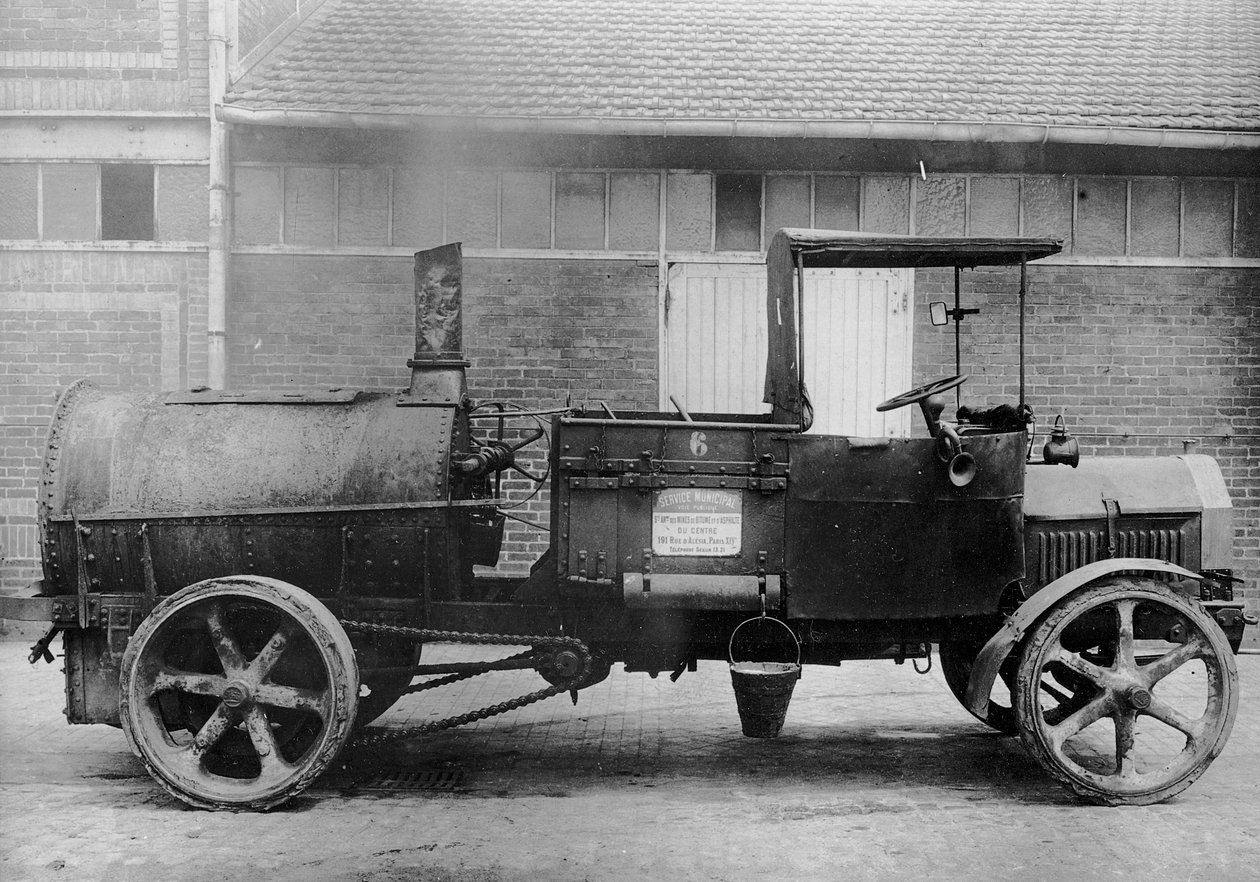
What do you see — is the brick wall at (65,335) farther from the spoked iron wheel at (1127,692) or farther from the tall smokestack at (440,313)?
the spoked iron wheel at (1127,692)

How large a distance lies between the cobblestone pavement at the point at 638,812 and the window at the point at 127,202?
12.4 feet

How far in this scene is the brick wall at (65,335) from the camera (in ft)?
27.7

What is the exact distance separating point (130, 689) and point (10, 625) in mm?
4773

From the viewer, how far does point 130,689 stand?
4.59 m

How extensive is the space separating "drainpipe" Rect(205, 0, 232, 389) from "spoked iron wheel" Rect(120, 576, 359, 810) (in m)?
4.00

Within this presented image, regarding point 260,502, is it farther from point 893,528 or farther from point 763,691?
point 893,528

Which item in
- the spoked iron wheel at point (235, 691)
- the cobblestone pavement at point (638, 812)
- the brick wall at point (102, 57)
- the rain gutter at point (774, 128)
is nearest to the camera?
the cobblestone pavement at point (638, 812)

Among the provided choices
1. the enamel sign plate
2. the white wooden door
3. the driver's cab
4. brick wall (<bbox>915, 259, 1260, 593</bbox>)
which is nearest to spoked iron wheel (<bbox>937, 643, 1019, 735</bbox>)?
the driver's cab

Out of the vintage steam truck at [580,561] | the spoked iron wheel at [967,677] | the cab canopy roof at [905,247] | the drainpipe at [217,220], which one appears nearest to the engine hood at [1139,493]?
the vintage steam truck at [580,561]

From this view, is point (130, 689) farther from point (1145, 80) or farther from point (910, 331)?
point (1145, 80)

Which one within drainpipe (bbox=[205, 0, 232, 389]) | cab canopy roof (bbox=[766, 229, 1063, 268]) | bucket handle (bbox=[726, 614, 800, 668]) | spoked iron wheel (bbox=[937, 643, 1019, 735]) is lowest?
spoked iron wheel (bbox=[937, 643, 1019, 735])

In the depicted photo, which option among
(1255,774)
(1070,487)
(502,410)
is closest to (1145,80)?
(1070,487)

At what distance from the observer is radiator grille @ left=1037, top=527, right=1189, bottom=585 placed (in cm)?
518

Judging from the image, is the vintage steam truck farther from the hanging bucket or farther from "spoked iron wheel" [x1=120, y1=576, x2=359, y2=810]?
the hanging bucket
